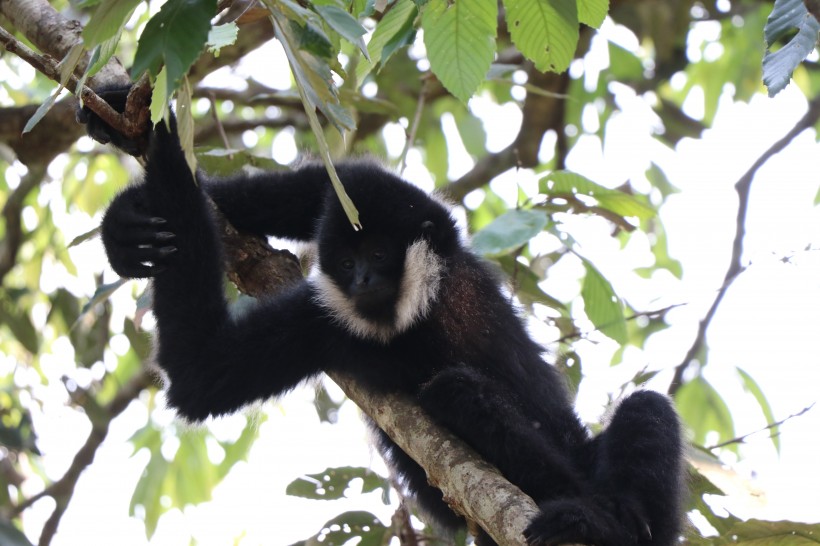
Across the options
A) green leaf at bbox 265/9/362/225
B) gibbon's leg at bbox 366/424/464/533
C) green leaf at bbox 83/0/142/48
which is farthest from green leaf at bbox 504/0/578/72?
gibbon's leg at bbox 366/424/464/533

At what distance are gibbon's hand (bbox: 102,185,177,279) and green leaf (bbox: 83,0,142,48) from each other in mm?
1958

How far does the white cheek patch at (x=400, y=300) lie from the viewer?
4578 millimetres

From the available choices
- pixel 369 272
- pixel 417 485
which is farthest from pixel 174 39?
pixel 417 485

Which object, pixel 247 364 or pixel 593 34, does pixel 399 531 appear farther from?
pixel 593 34

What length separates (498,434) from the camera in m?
4.20

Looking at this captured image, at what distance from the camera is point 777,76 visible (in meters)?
2.81

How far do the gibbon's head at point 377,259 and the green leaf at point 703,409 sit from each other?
430cm

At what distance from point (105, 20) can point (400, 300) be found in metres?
2.56

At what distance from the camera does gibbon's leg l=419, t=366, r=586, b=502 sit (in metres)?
4.16

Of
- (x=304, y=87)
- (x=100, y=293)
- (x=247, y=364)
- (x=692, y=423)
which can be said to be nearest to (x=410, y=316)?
(x=247, y=364)

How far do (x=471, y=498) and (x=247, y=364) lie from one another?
61.4 inches

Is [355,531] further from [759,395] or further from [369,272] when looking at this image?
[759,395]

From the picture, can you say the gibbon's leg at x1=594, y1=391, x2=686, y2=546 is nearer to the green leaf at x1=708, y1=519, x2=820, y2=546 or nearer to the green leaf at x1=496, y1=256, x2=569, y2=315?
the green leaf at x1=708, y1=519, x2=820, y2=546

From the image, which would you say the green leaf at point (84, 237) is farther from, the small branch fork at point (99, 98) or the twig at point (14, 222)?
the twig at point (14, 222)
